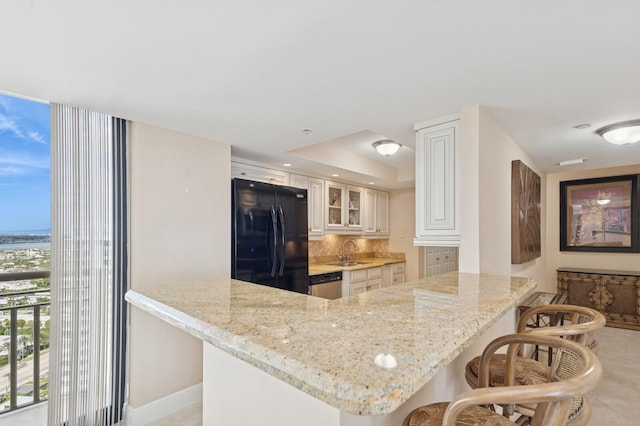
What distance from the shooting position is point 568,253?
507cm

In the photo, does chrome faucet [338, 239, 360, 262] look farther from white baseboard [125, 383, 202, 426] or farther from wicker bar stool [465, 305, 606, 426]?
wicker bar stool [465, 305, 606, 426]

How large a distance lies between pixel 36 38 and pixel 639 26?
8.08 feet

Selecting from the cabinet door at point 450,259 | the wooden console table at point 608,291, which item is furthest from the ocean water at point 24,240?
the wooden console table at point 608,291

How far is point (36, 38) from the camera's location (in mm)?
1314

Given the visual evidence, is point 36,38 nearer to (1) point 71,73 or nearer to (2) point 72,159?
(1) point 71,73

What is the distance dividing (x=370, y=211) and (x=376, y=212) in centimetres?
18

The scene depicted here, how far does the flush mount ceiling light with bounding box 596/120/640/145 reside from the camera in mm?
2389

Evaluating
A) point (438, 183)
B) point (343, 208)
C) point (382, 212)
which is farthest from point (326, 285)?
point (438, 183)

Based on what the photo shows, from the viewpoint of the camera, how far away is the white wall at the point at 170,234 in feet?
7.65

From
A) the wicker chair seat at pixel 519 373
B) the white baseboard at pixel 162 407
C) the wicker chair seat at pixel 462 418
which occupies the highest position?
the wicker chair seat at pixel 462 418

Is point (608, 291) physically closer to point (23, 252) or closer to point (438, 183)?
point (438, 183)

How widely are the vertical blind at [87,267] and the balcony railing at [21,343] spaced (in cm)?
58

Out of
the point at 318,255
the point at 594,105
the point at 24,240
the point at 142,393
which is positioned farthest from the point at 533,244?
the point at 24,240

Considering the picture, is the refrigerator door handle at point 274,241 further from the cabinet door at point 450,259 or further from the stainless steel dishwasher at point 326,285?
the cabinet door at point 450,259
